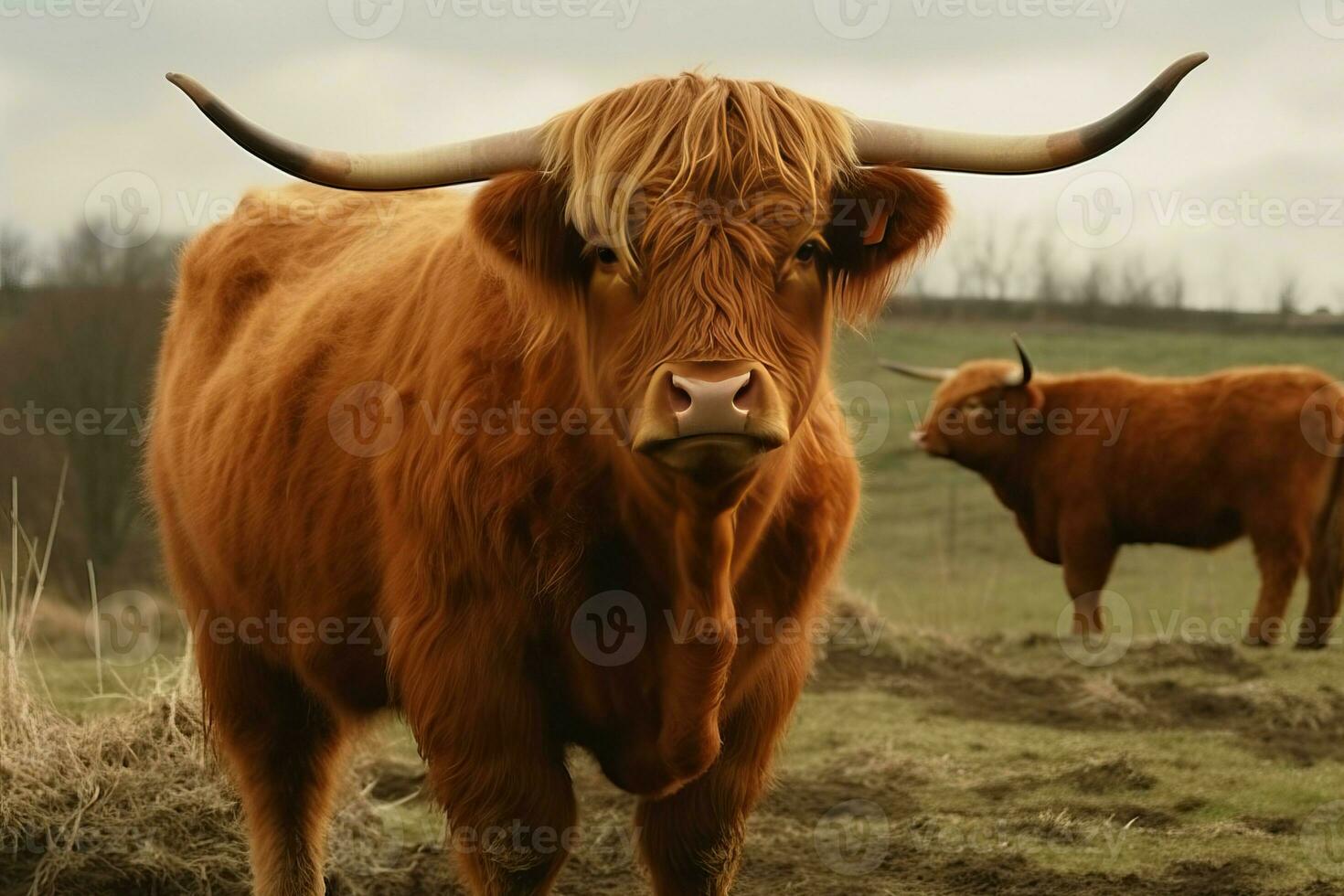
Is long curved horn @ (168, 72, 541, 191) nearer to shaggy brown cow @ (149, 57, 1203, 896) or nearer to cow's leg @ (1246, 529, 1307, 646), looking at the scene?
shaggy brown cow @ (149, 57, 1203, 896)

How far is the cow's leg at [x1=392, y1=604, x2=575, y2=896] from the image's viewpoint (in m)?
2.89

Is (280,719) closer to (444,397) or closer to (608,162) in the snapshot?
(444,397)

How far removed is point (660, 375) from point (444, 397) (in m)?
0.82

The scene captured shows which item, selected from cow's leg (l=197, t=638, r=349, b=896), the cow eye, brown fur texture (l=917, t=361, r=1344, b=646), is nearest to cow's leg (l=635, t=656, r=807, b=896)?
the cow eye

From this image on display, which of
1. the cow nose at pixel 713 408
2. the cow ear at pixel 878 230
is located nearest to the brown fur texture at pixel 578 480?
the cow ear at pixel 878 230

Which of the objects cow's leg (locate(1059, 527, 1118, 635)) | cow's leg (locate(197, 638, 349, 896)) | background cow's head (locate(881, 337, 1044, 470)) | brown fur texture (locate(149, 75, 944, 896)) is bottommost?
cow's leg (locate(1059, 527, 1118, 635))

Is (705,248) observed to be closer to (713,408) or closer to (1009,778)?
(713,408)

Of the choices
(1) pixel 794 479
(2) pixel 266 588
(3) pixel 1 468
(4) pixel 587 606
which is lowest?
(3) pixel 1 468

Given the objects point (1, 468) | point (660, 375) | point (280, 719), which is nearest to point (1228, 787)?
point (280, 719)

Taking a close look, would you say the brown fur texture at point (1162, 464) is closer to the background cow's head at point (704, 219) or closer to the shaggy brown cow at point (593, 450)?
the shaggy brown cow at point (593, 450)

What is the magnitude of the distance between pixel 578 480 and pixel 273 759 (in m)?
1.69

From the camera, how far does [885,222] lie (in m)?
2.84

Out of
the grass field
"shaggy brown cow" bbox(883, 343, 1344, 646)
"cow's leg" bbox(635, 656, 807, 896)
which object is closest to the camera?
"cow's leg" bbox(635, 656, 807, 896)

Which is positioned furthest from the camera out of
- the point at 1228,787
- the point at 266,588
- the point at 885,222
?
the point at 1228,787
